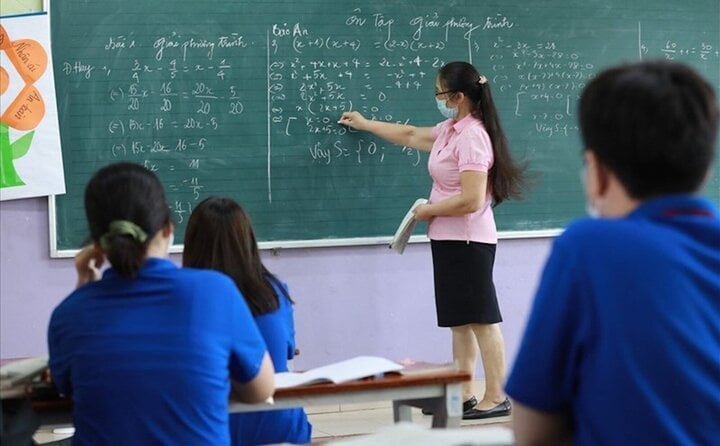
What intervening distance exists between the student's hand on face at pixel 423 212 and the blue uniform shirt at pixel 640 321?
10.8 feet

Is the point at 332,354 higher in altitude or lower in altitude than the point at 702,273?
lower

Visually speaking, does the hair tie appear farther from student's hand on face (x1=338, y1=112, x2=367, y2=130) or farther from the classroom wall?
student's hand on face (x1=338, y1=112, x2=367, y2=130)

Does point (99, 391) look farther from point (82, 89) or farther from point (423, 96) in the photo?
point (423, 96)

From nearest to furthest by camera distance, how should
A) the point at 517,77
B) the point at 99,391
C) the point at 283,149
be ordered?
1. the point at 99,391
2. the point at 283,149
3. the point at 517,77

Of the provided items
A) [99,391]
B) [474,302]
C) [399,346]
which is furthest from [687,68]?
[399,346]

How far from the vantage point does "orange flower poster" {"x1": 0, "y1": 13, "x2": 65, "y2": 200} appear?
4.38 meters

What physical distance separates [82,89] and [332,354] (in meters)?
1.67

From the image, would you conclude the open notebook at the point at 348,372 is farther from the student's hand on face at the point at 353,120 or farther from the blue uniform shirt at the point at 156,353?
the student's hand on face at the point at 353,120

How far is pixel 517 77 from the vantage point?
5270 millimetres

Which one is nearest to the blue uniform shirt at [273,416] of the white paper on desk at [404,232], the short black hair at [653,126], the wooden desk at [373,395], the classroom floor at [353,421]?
the wooden desk at [373,395]

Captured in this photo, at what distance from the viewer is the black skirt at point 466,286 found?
455cm

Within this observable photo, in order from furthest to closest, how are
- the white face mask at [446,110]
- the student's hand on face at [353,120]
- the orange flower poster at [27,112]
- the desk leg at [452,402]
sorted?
the student's hand on face at [353,120] < the white face mask at [446,110] < the orange flower poster at [27,112] < the desk leg at [452,402]

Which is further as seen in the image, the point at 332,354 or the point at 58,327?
the point at 332,354

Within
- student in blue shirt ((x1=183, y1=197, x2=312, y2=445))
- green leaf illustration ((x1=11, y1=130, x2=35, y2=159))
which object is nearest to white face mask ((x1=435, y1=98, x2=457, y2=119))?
green leaf illustration ((x1=11, y1=130, x2=35, y2=159))
